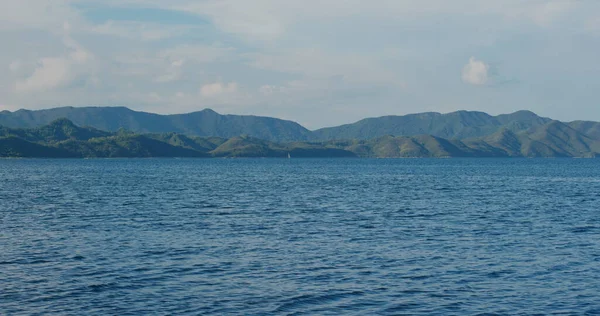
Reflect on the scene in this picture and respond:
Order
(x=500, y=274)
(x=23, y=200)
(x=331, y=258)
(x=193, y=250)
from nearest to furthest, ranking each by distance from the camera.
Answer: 1. (x=500, y=274)
2. (x=331, y=258)
3. (x=193, y=250)
4. (x=23, y=200)

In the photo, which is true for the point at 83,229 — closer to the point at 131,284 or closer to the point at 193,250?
the point at 193,250

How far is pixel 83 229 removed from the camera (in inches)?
2290

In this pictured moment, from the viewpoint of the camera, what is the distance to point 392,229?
193ft

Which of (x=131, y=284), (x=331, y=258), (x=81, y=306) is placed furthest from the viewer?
(x=331, y=258)

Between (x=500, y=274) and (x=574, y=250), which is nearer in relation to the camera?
(x=500, y=274)

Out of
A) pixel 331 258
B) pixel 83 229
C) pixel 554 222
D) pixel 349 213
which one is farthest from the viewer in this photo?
pixel 349 213

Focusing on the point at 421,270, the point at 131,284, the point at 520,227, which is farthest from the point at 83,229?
the point at 520,227

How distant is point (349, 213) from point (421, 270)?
3548cm

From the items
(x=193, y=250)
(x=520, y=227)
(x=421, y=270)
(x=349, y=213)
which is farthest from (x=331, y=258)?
(x=349, y=213)

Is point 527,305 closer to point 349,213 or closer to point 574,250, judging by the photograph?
point 574,250

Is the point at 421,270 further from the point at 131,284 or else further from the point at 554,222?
the point at 554,222

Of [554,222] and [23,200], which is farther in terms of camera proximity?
[23,200]

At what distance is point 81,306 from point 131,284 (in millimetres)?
4806

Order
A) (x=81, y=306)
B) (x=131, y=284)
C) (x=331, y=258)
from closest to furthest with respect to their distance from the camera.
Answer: (x=81, y=306), (x=131, y=284), (x=331, y=258)
